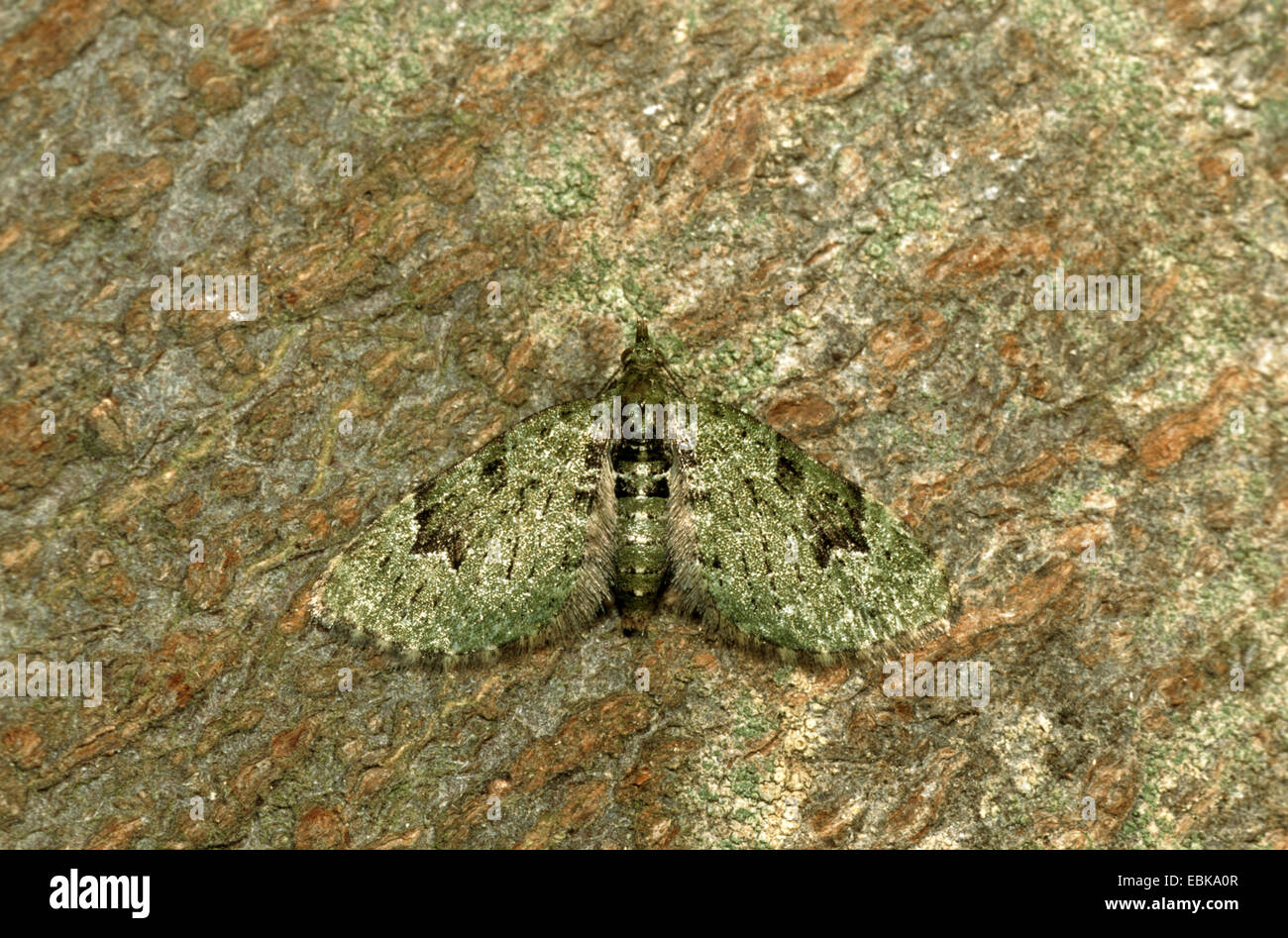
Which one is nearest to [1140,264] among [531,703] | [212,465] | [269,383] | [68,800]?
[531,703]

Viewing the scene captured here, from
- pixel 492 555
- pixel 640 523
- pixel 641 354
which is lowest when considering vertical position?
pixel 492 555

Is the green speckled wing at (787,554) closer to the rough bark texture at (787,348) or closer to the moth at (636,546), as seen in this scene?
the moth at (636,546)

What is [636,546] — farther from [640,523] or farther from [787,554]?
[787,554]

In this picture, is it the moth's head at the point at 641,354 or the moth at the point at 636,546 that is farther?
the moth's head at the point at 641,354

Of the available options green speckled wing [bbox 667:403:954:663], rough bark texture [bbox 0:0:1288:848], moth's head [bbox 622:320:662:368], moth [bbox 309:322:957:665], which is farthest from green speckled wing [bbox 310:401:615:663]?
green speckled wing [bbox 667:403:954:663]

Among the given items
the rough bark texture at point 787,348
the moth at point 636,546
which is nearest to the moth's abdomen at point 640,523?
the moth at point 636,546

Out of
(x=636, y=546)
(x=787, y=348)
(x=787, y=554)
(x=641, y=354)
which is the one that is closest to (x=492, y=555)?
(x=636, y=546)
